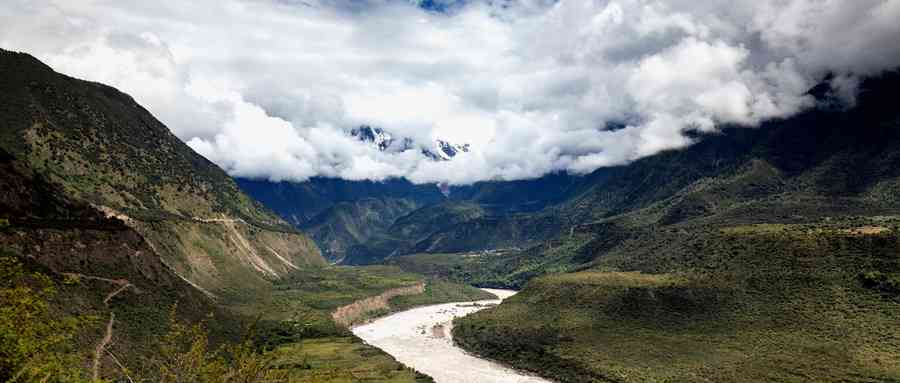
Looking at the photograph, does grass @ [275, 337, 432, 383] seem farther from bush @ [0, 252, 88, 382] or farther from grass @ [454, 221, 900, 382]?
bush @ [0, 252, 88, 382]

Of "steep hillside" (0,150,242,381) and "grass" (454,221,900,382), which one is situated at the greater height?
"steep hillside" (0,150,242,381)

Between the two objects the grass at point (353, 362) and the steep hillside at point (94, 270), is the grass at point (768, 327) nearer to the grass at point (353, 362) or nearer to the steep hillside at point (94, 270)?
the grass at point (353, 362)

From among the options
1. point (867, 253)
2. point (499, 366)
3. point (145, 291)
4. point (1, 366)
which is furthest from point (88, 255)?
point (867, 253)

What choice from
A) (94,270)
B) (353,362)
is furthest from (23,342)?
(353,362)

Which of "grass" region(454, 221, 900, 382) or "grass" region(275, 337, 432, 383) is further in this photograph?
"grass" region(275, 337, 432, 383)

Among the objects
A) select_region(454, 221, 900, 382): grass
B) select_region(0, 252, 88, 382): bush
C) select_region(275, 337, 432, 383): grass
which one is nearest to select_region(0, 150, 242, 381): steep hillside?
select_region(275, 337, 432, 383): grass

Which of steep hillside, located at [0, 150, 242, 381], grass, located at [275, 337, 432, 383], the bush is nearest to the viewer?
the bush

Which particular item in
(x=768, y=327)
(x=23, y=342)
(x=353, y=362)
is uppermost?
(x=23, y=342)

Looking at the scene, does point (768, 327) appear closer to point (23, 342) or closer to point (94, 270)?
point (94, 270)

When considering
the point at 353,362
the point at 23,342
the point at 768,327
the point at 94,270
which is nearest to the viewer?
the point at 23,342

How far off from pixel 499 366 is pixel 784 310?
265 feet

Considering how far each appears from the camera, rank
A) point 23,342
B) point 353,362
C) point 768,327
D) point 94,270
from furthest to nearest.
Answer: point 353,362 < point 768,327 < point 94,270 < point 23,342

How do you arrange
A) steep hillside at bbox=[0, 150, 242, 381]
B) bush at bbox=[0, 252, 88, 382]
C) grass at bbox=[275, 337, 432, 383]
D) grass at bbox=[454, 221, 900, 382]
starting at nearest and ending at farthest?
1. bush at bbox=[0, 252, 88, 382]
2. steep hillside at bbox=[0, 150, 242, 381]
3. grass at bbox=[454, 221, 900, 382]
4. grass at bbox=[275, 337, 432, 383]

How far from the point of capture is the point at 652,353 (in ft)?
561
